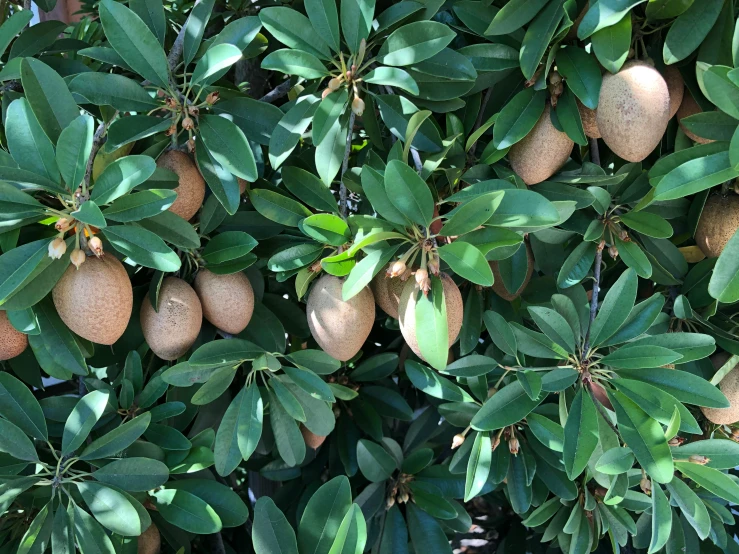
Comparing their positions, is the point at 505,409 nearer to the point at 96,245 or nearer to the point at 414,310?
the point at 414,310

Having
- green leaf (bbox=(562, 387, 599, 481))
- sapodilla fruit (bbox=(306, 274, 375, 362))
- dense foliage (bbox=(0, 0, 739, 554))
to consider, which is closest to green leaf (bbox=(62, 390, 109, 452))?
dense foliage (bbox=(0, 0, 739, 554))

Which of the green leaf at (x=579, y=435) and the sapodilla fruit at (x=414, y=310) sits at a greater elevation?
the sapodilla fruit at (x=414, y=310)

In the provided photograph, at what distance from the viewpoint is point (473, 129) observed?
984 millimetres

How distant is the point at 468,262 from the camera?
2.17 ft

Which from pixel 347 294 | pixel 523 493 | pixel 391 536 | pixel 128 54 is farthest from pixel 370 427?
pixel 128 54

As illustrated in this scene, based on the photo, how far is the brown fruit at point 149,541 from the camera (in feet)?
3.48

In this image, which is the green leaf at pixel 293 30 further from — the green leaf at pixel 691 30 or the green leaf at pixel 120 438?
the green leaf at pixel 120 438

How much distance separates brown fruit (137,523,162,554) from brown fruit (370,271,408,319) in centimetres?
60

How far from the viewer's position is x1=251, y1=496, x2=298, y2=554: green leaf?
817mm

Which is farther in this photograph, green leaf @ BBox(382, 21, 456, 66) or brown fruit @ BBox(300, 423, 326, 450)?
brown fruit @ BBox(300, 423, 326, 450)

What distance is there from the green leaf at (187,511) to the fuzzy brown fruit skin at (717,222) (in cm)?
87

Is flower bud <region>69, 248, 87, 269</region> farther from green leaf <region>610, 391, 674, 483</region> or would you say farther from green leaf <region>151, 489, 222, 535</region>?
green leaf <region>610, 391, 674, 483</region>

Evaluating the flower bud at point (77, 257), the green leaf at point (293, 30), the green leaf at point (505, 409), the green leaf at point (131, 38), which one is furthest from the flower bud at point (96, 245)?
the green leaf at point (505, 409)

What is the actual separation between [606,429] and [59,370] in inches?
31.2
